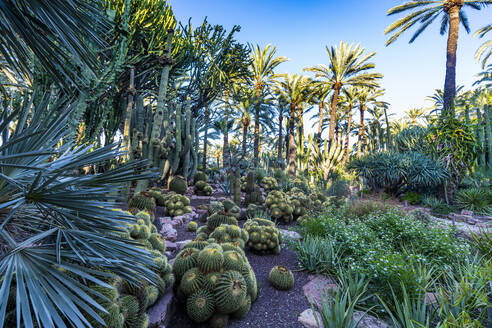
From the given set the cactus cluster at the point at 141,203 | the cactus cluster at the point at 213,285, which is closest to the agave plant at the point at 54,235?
the cactus cluster at the point at 213,285

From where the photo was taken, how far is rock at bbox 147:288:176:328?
197 centimetres

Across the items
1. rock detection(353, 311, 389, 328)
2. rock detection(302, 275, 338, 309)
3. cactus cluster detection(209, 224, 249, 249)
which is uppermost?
cactus cluster detection(209, 224, 249, 249)

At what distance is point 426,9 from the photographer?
1168cm

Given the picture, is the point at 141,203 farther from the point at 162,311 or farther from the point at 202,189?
the point at 202,189

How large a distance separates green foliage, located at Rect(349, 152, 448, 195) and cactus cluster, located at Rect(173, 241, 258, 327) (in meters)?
11.0

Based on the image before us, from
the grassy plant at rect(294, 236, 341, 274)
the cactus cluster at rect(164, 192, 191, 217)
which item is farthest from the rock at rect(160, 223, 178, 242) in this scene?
the grassy plant at rect(294, 236, 341, 274)

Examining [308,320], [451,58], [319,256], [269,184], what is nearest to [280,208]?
[319,256]

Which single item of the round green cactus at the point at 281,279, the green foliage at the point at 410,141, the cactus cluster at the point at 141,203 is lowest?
the round green cactus at the point at 281,279

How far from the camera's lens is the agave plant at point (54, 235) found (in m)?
0.87

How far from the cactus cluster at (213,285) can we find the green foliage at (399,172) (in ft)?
36.0

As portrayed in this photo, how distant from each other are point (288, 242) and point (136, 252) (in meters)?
3.45

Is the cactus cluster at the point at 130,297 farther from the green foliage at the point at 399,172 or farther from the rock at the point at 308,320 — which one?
the green foliage at the point at 399,172

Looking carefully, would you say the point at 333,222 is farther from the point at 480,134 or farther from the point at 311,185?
the point at 480,134

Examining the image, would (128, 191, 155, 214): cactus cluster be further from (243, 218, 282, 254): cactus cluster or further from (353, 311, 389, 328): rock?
(353, 311, 389, 328): rock
